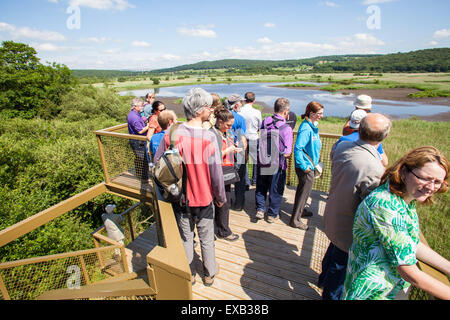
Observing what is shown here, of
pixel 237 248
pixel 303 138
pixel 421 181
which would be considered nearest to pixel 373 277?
pixel 421 181

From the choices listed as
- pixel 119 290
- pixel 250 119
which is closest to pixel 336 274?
pixel 119 290

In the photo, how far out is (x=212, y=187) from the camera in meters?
2.44

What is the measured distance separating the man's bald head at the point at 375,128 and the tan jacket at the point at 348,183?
0.23 feet

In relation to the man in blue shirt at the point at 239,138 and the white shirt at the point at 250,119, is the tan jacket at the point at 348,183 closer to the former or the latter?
the man in blue shirt at the point at 239,138

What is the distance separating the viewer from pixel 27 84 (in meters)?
27.0

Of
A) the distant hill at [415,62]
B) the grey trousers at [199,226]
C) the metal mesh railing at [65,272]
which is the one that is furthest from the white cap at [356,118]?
the distant hill at [415,62]

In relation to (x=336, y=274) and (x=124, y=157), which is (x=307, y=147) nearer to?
(x=336, y=274)

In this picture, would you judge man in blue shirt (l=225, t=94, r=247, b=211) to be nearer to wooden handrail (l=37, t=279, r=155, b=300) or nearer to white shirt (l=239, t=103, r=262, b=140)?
white shirt (l=239, t=103, r=262, b=140)

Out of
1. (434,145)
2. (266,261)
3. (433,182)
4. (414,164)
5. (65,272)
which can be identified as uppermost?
(414,164)

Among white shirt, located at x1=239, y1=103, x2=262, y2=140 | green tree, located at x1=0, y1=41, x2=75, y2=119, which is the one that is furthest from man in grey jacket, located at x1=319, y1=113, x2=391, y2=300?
green tree, located at x1=0, y1=41, x2=75, y2=119

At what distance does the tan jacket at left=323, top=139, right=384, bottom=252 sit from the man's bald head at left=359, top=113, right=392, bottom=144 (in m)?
0.07

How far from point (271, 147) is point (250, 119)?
1.15m

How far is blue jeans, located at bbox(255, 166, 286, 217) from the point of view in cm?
389
